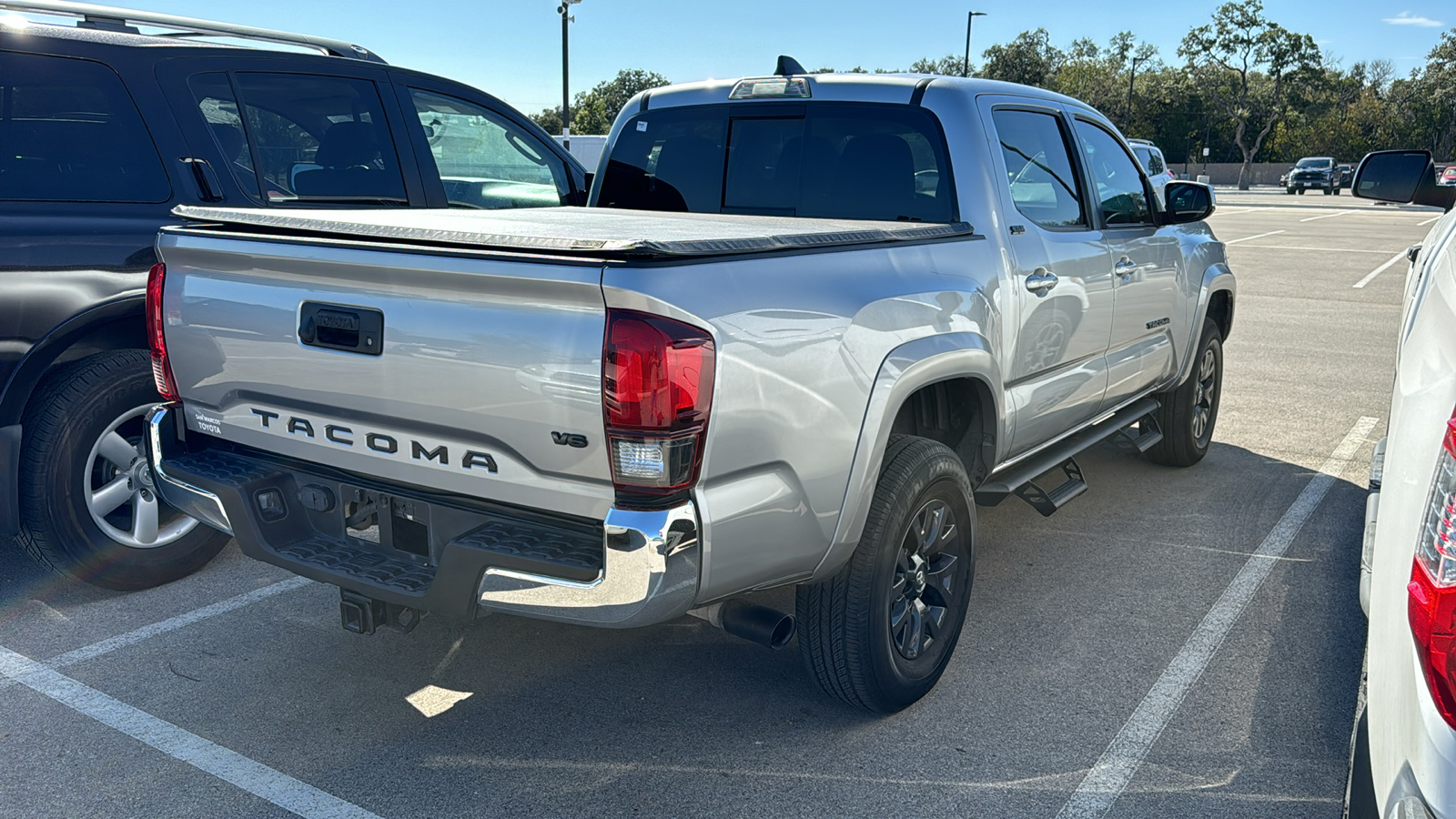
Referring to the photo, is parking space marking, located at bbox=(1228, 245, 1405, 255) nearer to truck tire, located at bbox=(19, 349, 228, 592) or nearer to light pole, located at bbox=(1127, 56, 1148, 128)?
truck tire, located at bbox=(19, 349, 228, 592)

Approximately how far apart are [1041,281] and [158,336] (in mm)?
2873

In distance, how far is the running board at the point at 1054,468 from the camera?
409 cm

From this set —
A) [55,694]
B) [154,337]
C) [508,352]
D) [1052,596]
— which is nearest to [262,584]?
[55,694]

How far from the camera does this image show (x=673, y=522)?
253cm

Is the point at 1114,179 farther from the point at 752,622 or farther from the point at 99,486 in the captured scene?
the point at 99,486

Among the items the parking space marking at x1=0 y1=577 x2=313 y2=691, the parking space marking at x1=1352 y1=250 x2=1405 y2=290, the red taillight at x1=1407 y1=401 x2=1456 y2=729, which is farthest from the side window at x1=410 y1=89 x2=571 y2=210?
the parking space marking at x1=1352 y1=250 x2=1405 y2=290

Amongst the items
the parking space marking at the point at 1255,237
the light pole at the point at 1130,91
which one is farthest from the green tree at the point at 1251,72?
the parking space marking at the point at 1255,237

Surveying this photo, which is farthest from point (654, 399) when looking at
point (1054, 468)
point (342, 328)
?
point (1054, 468)

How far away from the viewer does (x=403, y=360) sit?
2.76 metres

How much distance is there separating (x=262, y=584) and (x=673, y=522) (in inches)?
101

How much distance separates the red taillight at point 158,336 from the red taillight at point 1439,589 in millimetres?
3125

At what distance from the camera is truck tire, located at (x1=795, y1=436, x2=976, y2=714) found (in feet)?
10.4

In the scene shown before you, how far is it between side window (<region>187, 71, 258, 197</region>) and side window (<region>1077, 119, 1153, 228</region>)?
11.3 ft

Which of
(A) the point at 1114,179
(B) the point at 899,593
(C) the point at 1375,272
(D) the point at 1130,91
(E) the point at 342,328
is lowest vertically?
(C) the point at 1375,272
